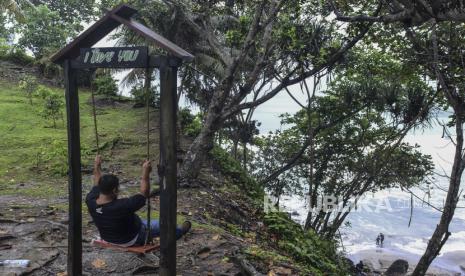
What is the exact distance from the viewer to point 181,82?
15.6 metres

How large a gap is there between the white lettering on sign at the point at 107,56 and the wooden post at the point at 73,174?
0.40 meters

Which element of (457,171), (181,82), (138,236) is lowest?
(138,236)

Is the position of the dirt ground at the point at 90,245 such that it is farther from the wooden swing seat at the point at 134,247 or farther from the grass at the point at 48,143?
the grass at the point at 48,143

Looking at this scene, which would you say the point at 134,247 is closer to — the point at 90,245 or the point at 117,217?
the point at 117,217

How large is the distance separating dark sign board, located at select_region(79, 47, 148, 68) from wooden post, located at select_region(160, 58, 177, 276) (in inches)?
10.5

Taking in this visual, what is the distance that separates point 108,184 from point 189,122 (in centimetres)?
1113

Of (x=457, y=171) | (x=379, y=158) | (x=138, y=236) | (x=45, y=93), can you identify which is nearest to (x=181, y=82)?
(x=45, y=93)

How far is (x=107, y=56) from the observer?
15.1 ft

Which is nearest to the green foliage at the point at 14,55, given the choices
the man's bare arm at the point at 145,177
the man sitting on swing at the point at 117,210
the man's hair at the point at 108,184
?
the man sitting on swing at the point at 117,210

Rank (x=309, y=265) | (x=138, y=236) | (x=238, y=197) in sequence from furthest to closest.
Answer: (x=238, y=197), (x=309, y=265), (x=138, y=236)

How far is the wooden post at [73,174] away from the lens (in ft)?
16.7

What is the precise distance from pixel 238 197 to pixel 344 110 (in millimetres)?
6435

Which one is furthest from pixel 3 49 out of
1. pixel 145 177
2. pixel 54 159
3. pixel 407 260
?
pixel 407 260

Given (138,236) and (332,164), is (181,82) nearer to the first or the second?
(332,164)
